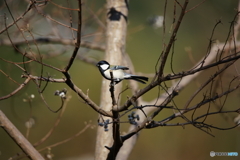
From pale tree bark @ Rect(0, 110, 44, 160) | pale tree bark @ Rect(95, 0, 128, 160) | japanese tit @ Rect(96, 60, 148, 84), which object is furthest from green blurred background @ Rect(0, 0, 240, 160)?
A: pale tree bark @ Rect(0, 110, 44, 160)

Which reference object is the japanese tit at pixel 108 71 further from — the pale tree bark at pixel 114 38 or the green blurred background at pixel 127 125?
the green blurred background at pixel 127 125

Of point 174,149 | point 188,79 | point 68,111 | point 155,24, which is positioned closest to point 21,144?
point 188,79

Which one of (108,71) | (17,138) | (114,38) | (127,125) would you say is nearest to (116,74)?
(108,71)

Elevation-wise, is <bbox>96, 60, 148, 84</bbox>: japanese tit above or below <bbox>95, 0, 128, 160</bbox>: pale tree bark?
below

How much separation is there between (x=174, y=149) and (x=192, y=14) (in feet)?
7.35

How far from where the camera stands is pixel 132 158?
139 inches

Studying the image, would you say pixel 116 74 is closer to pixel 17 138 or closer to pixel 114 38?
pixel 114 38

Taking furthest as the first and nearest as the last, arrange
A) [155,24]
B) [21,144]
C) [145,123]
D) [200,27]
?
[200,27]
[155,24]
[21,144]
[145,123]

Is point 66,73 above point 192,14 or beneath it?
beneath

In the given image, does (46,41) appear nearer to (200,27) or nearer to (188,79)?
(188,79)

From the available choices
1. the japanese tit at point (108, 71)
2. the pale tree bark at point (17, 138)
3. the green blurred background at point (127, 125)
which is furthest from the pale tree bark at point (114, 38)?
the green blurred background at point (127, 125)

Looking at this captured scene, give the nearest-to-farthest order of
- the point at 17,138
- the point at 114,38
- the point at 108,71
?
the point at 17,138
the point at 108,71
the point at 114,38

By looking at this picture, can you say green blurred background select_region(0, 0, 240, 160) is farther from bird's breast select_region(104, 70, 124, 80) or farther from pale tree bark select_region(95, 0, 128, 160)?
bird's breast select_region(104, 70, 124, 80)

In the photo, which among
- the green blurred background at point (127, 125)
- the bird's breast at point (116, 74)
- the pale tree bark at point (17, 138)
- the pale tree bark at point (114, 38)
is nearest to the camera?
the pale tree bark at point (17, 138)
